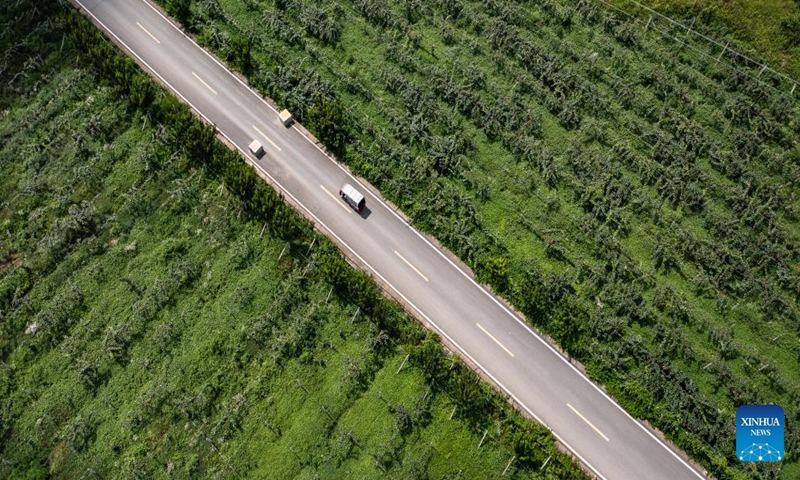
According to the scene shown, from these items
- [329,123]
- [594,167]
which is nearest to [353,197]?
[329,123]

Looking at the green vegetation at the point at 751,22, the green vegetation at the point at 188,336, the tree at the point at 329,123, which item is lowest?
the green vegetation at the point at 188,336

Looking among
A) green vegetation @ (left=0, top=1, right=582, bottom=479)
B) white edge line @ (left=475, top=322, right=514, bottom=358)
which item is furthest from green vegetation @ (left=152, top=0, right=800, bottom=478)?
green vegetation @ (left=0, top=1, right=582, bottom=479)

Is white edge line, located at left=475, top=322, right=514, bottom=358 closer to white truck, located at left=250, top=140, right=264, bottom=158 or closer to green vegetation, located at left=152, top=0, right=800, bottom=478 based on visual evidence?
green vegetation, located at left=152, top=0, right=800, bottom=478

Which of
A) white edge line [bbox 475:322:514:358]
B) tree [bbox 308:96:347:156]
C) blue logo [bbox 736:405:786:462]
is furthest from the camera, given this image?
tree [bbox 308:96:347:156]

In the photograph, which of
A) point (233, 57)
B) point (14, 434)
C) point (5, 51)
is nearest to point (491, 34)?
point (233, 57)

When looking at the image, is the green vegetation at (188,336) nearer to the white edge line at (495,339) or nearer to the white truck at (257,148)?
the white truck at (257,148)

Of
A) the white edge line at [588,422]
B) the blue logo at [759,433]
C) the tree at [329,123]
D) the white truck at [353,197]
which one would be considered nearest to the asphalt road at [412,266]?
the white edge line at [588,422]

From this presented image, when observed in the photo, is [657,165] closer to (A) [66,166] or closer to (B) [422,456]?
(B) [422,456]
